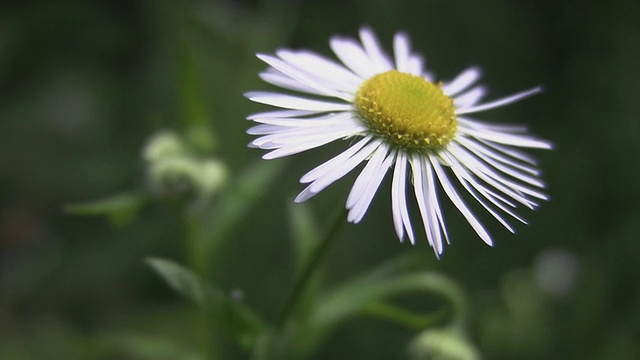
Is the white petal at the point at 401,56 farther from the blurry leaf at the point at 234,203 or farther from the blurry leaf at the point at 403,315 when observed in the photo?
the blurry leaf at the point at 403,315

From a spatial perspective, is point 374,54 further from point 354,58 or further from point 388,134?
point 388,134

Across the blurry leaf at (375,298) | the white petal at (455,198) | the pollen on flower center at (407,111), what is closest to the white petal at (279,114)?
the pollen on flower center at (407,111)

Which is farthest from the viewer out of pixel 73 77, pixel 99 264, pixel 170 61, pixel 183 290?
pixel 73 77

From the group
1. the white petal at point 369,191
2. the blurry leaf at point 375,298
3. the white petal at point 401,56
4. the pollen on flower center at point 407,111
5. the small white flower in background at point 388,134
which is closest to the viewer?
the white petal at point 369,191

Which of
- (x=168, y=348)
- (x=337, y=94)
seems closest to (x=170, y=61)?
(x=168, y=348)

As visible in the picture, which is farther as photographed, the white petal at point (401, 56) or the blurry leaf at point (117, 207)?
the white petal at point (401, 56)

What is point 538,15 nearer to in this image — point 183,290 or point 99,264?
point 99,264

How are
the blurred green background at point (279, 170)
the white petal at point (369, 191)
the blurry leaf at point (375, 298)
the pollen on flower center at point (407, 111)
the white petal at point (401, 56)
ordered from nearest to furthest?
the white petal at point (369, 191) → the pollen on flower center at point (407, 111) → the blurry leaf at point (375, 298) → the white petal at point (401, 56) → the blurred green background at point (279, 170)

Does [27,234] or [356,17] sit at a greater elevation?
[356,17]
